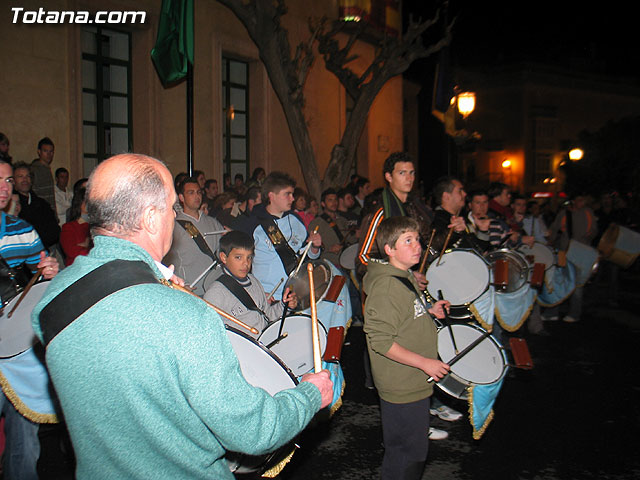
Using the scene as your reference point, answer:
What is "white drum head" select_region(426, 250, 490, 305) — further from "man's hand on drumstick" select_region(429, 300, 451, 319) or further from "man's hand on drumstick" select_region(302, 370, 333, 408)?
"man's hand on drumstick" select_region(302, 370, 333, 408)

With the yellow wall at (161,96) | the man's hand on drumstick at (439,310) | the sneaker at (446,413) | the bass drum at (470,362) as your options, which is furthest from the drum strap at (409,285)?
the yellow wall at (161,96)

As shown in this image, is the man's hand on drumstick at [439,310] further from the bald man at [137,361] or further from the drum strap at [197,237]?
the drum strap at [197,237]

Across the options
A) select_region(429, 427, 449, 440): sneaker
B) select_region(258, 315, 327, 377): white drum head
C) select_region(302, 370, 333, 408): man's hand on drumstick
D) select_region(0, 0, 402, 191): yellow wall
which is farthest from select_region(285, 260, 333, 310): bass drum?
select_region(0, 0, 402, 191): yellow wall

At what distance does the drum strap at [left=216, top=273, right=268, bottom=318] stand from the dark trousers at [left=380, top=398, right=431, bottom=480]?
130 cm

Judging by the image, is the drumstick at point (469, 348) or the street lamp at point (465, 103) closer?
the drumstick at point (469, 348)

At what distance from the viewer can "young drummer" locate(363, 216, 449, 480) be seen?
3225 mm

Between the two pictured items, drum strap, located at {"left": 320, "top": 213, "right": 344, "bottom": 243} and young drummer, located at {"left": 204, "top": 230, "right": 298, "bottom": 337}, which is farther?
drum strap, located at {"left": 320, "top": 213, "right": 344, "bottom": 243}

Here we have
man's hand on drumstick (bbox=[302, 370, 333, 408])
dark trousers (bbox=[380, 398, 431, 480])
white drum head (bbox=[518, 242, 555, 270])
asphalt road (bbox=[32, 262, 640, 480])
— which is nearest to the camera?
man's hand on drumstick (bbox=[302, 370, 333, 408])

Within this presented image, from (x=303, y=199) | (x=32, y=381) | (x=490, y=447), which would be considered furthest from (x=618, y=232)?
(x=32, y=381)

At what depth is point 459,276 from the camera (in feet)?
17.5

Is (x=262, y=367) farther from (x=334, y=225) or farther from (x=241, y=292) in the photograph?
(x=334, y=225)

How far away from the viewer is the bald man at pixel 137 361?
1485 millimetres

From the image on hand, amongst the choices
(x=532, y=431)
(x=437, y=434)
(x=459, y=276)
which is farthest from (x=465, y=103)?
(x=437, y=434)

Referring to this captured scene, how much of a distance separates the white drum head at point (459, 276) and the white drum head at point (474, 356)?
1.05 m
